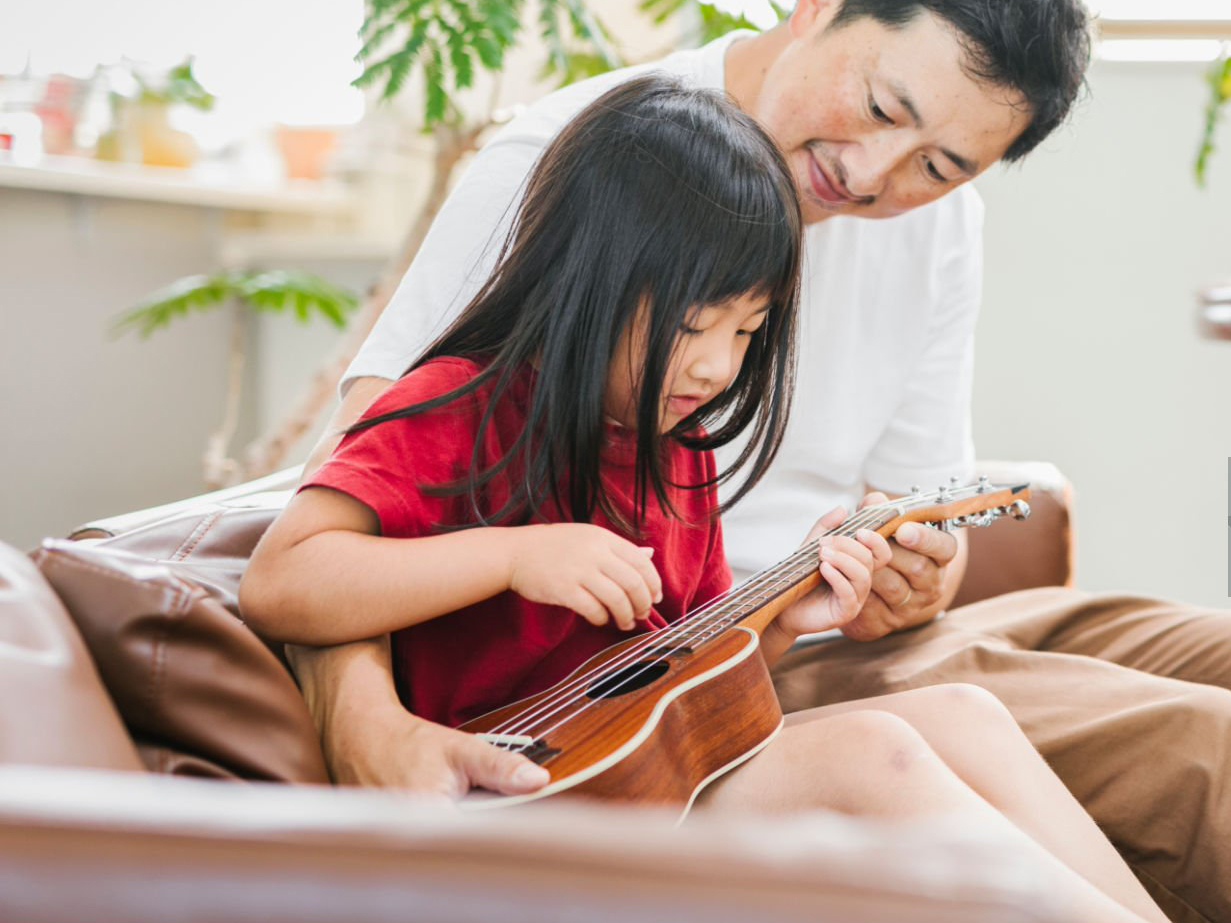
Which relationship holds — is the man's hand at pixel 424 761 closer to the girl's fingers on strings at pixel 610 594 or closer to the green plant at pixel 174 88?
the girl's fingers on strings at pixel 610 594

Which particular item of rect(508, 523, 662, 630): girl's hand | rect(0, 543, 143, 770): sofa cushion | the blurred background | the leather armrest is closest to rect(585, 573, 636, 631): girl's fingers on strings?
rect(508, 523, 662, 630): girl's hand

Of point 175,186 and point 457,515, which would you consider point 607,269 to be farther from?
point 175,186

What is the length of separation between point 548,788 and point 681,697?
0.14m

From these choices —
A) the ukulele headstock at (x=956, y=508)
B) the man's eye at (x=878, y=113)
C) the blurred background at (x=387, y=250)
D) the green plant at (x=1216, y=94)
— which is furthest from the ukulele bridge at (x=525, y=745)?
the green plant at (x=1216, y=94)

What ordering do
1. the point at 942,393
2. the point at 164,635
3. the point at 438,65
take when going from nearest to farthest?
1. the point at 164,635
2. the point at 942,393
3. the point at 438,65

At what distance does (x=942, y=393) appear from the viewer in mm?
1582

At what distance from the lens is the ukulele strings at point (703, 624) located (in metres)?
0.89

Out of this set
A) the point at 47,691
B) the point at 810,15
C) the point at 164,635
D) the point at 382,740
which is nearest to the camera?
the point at 47,691

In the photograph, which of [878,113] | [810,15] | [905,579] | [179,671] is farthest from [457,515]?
[810,15]

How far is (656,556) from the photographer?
109cm

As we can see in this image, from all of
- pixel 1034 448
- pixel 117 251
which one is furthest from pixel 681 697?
pixel 117 251

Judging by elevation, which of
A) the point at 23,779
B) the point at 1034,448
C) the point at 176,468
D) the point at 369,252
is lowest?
the point at 176,468

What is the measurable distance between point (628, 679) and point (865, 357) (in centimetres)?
76

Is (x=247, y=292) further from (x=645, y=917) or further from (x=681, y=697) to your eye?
(x=645, y=917)
